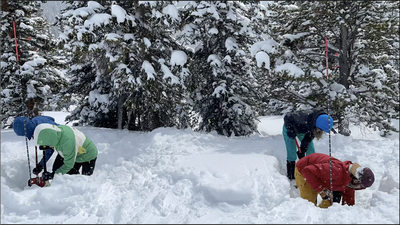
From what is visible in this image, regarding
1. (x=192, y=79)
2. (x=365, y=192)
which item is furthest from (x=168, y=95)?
(x=365, y=192)

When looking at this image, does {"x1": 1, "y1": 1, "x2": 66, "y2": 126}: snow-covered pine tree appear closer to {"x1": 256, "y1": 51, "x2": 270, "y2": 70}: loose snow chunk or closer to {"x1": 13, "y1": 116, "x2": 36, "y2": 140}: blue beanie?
{"x1": 13, "y1": 116, "x2": 36, "y2": 140}: blue beanie

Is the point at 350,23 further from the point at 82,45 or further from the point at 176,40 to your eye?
the point at 82,45

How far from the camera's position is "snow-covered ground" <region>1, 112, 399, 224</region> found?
A: 3328mm

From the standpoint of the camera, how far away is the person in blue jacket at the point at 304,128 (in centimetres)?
484

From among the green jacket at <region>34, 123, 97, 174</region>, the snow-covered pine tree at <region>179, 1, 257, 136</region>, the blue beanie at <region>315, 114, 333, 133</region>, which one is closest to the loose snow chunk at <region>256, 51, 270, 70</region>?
the snow-covered pine tree at <region>179, 1, 257, 136</region>

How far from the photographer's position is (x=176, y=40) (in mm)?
9867

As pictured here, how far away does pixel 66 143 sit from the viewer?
181 inches

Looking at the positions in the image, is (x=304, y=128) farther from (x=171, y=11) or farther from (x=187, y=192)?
(x=171, y=11)

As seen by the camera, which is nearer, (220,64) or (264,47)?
(264,47)

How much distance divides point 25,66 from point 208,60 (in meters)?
6.57

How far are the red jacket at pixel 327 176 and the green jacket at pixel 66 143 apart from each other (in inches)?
147

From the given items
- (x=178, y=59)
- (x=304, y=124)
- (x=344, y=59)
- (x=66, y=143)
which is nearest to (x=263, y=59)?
(x=178, y=59)

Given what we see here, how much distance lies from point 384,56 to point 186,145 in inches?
268

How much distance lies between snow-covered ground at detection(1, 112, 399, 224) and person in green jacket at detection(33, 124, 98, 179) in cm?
46
